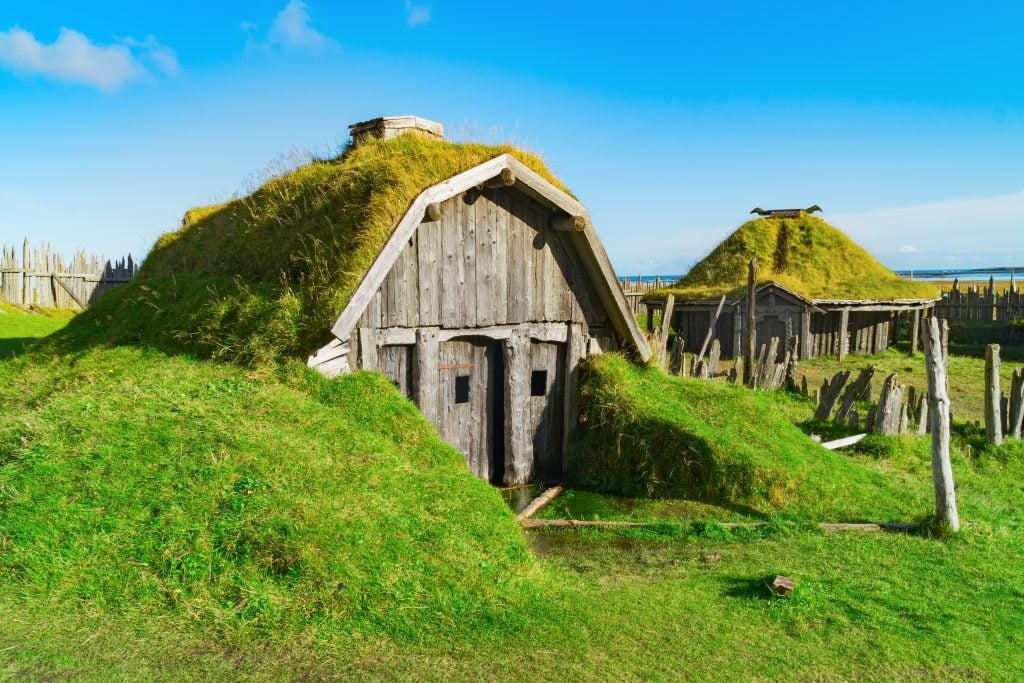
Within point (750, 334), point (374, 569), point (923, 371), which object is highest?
point (750, 334)

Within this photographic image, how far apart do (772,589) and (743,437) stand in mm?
4563

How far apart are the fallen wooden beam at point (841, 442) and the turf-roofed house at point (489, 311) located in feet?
12.8

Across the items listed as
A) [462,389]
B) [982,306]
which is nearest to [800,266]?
[982,306]

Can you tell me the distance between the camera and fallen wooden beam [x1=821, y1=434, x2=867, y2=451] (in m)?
13.6

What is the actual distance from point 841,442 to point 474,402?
23.5 ft

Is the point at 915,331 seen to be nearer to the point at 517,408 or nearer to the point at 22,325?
the point at 517,408

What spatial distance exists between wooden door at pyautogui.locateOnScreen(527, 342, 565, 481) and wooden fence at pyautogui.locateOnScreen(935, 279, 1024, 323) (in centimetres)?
3090

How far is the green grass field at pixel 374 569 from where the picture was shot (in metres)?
5.77

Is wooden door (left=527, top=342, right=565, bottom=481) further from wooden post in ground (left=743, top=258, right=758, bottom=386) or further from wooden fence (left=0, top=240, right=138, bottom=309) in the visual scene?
wooden fence (left=0, top=240, right=138, bottom=309)

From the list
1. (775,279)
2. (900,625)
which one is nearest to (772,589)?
(900,625)

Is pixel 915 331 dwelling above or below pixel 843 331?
below

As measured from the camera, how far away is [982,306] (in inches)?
1415

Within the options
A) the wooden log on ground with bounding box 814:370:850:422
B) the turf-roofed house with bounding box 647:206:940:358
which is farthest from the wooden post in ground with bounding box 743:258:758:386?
the turf-roofed house with bounding box 647:206:940:358

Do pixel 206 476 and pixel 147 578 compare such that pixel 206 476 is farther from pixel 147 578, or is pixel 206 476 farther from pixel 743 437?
pixel 743 437
